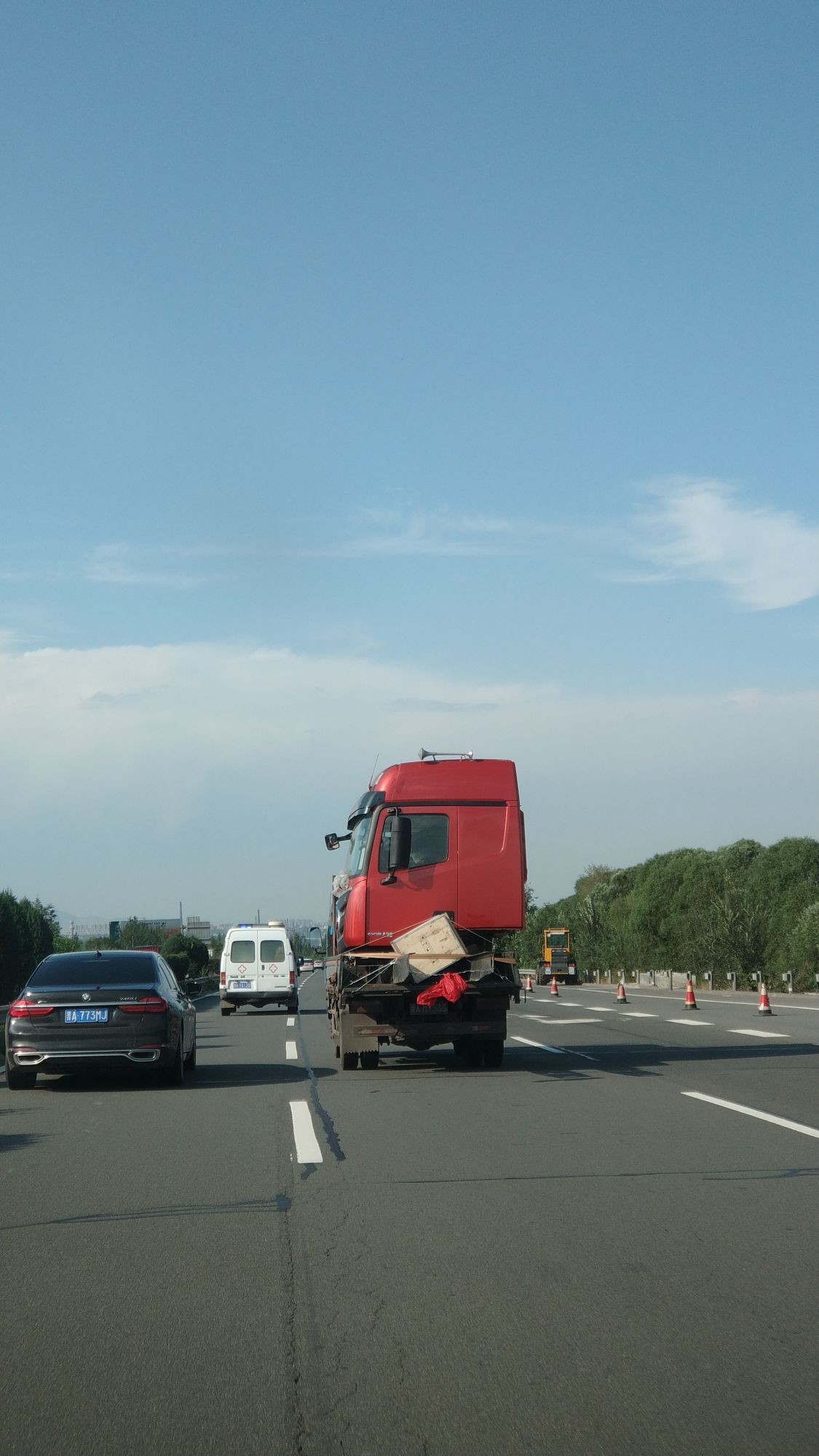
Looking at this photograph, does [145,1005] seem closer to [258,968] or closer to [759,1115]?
[759,1115]

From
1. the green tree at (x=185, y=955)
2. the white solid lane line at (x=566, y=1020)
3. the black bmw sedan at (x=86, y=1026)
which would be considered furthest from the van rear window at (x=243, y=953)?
the green tree at (x=185, y=955)

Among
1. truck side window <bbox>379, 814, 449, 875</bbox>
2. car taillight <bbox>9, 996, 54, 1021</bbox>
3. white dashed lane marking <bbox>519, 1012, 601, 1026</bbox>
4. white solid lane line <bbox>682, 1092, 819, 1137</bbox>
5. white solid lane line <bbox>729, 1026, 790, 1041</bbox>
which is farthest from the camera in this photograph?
white dashed lane marking <bbox>519, 1012, 601, 1026</bbox>

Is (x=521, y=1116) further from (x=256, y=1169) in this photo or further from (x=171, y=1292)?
(x=171, y=1292)

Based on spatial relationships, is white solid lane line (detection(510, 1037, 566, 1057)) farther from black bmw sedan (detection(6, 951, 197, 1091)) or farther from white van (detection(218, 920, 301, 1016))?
white van (detection(218, 920, 301, 1016))

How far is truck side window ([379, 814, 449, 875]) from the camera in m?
17.0

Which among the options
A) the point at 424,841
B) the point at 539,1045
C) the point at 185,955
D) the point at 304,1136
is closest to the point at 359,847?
the point at 424,841

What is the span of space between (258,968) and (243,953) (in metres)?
0.61

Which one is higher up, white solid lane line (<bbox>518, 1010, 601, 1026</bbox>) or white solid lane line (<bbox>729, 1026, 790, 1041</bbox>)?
white solid lane line (<bbox>518, 1010, 601, 1026</bbox>)

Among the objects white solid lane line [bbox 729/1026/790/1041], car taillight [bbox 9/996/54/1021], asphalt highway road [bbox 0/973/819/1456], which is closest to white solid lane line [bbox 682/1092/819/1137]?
asphalt highway road [bbox 0/973/819/1456]

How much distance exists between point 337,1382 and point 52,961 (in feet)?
37.4

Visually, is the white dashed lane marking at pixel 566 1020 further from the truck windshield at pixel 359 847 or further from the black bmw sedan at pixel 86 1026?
the black bmw sedan at pixel 86 1026

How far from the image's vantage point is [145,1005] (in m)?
14.8

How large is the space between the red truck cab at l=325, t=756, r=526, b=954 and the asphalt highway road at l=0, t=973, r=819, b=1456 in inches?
145

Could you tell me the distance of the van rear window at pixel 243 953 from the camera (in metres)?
39.5
